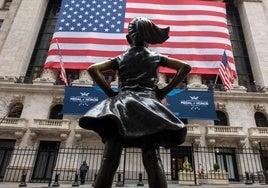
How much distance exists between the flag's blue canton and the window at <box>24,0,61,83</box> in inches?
245

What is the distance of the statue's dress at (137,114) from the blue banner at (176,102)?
17694 mm

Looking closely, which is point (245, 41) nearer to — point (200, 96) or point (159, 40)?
point (200, 96)

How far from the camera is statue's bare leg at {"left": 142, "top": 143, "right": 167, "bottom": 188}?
2.60 meters

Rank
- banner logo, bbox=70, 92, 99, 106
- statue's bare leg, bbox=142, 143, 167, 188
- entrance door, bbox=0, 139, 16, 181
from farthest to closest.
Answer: banner logo, bbox=70, 92, 99, 106 → entrance door, bbox=0, 139, 16, 181 → statue's bare leg, bbox=142, 143, 167, 188

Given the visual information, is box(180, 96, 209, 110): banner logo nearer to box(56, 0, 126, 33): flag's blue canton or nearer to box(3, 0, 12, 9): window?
box(56, 0, 126, 33): flag's blue canton

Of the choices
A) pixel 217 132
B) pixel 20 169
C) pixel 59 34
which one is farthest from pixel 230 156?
pixel 59 34

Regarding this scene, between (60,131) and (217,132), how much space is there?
13.3 metres

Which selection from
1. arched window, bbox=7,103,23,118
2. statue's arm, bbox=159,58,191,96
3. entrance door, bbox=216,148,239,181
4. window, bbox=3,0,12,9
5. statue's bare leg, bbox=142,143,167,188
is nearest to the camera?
statue's bare leg, bbox=142,143,167,188

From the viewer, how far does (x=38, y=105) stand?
23.1m

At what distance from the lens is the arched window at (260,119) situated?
23.8 metres

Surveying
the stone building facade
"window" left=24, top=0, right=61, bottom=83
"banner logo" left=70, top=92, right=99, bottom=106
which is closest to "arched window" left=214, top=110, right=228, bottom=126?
the stone building facade

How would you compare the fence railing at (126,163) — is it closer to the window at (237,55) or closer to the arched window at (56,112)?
the arched window at (56,112)

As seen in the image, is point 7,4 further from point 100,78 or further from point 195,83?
point 100,78

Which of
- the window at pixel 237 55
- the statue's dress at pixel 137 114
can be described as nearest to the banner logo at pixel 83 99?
the window at pixel 237 55
